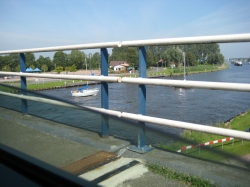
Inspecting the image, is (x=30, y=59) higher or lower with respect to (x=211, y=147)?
higher

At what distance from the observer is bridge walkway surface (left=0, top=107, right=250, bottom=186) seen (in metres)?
2.08

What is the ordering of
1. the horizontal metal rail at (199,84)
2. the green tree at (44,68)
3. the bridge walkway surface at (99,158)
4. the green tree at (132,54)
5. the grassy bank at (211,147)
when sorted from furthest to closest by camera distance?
1. the green tree at (44,68)
2. the green tree at (132,54)
3. the bridge walkway surface at (99,158)
4. the horizontal metal rail at (199,84)
5. the grassy bank at (211,147)

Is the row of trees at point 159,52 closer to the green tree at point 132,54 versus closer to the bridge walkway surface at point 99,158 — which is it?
the green tree at point 132,54

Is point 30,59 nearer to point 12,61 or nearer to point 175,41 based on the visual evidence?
point 12,61

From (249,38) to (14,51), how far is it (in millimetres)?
3555

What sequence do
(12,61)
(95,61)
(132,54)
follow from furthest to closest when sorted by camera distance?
(12,61)
(95,61)
(132,54)

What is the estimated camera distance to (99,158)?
255 cm

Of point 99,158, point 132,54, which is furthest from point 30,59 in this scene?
point 99,158

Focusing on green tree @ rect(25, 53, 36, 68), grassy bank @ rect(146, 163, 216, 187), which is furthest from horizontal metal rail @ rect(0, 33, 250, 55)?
green tree @ rect(25, 53, 36, 68)

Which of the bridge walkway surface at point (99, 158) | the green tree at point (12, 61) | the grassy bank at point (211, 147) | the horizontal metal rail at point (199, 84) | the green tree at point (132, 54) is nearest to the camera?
the grassy bank at point (211, 147)

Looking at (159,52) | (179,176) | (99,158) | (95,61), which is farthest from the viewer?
(159,52)

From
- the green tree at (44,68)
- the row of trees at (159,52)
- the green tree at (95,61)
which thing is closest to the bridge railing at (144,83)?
the row of trees at (159,52)

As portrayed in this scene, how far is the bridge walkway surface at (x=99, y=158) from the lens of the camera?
2.08m

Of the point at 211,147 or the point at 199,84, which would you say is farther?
the point at 199,84
